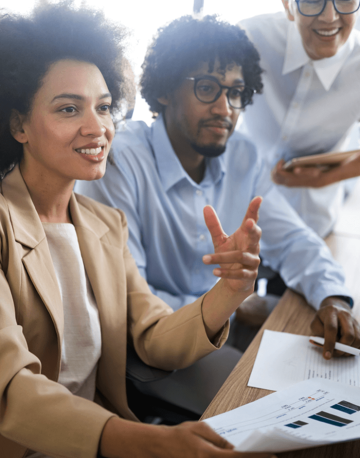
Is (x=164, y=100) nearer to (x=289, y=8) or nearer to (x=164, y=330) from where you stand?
(x=289, y=8)

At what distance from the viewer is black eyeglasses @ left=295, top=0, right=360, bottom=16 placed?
160 cm

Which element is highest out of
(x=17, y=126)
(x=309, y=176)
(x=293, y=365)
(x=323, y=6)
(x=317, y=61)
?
(x=323, y=6)

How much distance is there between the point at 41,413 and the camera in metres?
0.73

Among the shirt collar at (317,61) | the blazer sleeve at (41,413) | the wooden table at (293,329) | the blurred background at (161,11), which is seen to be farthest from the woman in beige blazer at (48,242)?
the shirt collar at (317,61)

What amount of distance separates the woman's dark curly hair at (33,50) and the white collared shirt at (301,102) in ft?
3.29

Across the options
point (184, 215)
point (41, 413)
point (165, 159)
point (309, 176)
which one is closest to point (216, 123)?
point (165, 159)

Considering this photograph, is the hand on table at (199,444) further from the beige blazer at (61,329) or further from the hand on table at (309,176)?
the hand on table at (309,176)

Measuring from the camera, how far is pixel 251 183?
1.83 meters

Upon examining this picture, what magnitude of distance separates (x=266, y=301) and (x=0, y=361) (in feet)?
4.63

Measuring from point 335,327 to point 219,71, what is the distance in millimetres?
975

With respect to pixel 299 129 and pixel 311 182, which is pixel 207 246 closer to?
pixel 311 182

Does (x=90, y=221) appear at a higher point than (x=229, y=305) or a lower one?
higher

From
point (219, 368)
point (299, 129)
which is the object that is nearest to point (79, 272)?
point (219, 368)

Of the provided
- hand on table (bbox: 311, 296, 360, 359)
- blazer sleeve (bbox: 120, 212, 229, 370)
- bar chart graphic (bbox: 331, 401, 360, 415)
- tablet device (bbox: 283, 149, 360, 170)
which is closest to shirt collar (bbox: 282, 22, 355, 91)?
tablet device (bbox: 283, 149, 360, 170)
